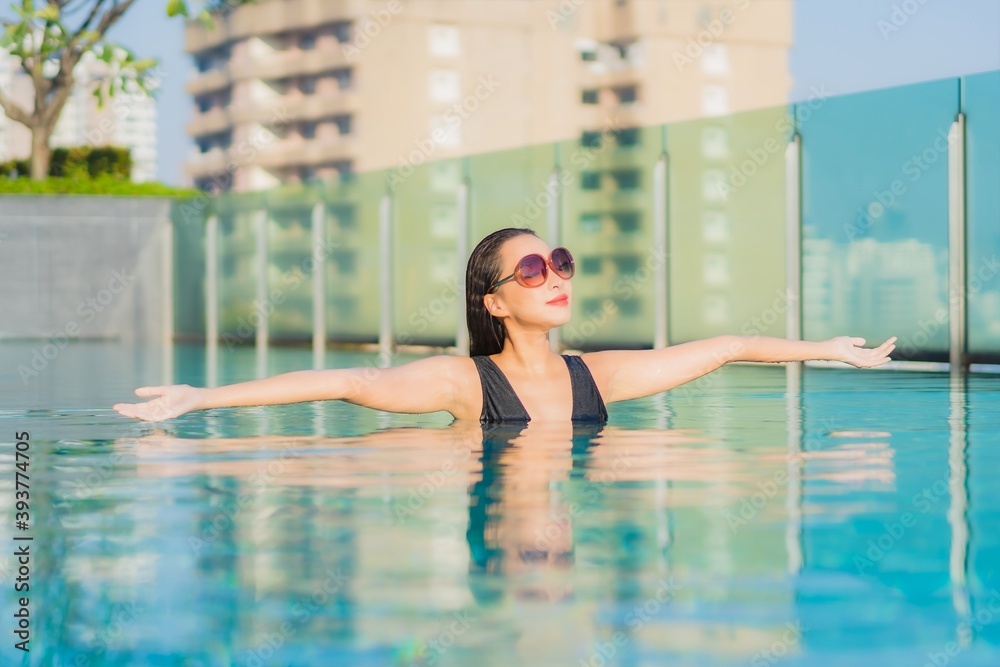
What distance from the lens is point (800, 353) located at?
5.84 meters

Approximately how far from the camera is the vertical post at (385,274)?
19047 mm

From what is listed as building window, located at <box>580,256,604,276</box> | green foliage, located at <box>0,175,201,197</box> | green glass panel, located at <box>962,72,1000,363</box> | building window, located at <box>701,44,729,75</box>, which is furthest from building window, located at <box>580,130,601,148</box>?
building window, located at <box>701,44,729,75</box>

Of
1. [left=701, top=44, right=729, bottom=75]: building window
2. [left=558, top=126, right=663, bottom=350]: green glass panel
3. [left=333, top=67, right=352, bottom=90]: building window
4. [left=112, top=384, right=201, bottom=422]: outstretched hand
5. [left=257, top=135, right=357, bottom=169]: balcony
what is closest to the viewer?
[left=112, top=384, right=201, bottom=422]: outstretched hand

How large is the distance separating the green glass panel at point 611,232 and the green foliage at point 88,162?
15343 millimetres

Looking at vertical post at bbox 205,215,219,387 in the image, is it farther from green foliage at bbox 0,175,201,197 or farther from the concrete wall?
green foliage at bbox 0,175,201,197

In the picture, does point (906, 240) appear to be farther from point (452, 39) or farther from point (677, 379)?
point (452, 39)

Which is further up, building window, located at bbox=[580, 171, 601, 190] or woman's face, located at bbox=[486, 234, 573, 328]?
building window, located at bbox=[580, 171, 601, 190]

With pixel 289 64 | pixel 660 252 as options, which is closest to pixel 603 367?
pixel 660 252

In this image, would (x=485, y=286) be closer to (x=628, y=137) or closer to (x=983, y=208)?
(x=983, y=208)

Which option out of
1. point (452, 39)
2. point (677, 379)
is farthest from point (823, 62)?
point (677, 379)

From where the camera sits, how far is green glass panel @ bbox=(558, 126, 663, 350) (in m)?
15.1

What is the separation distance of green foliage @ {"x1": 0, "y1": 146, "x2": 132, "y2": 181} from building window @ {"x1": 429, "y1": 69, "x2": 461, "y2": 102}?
2438 inches

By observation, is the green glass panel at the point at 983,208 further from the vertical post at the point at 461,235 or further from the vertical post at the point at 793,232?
the vertical post at the point at 461,235

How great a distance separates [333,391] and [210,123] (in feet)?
306
